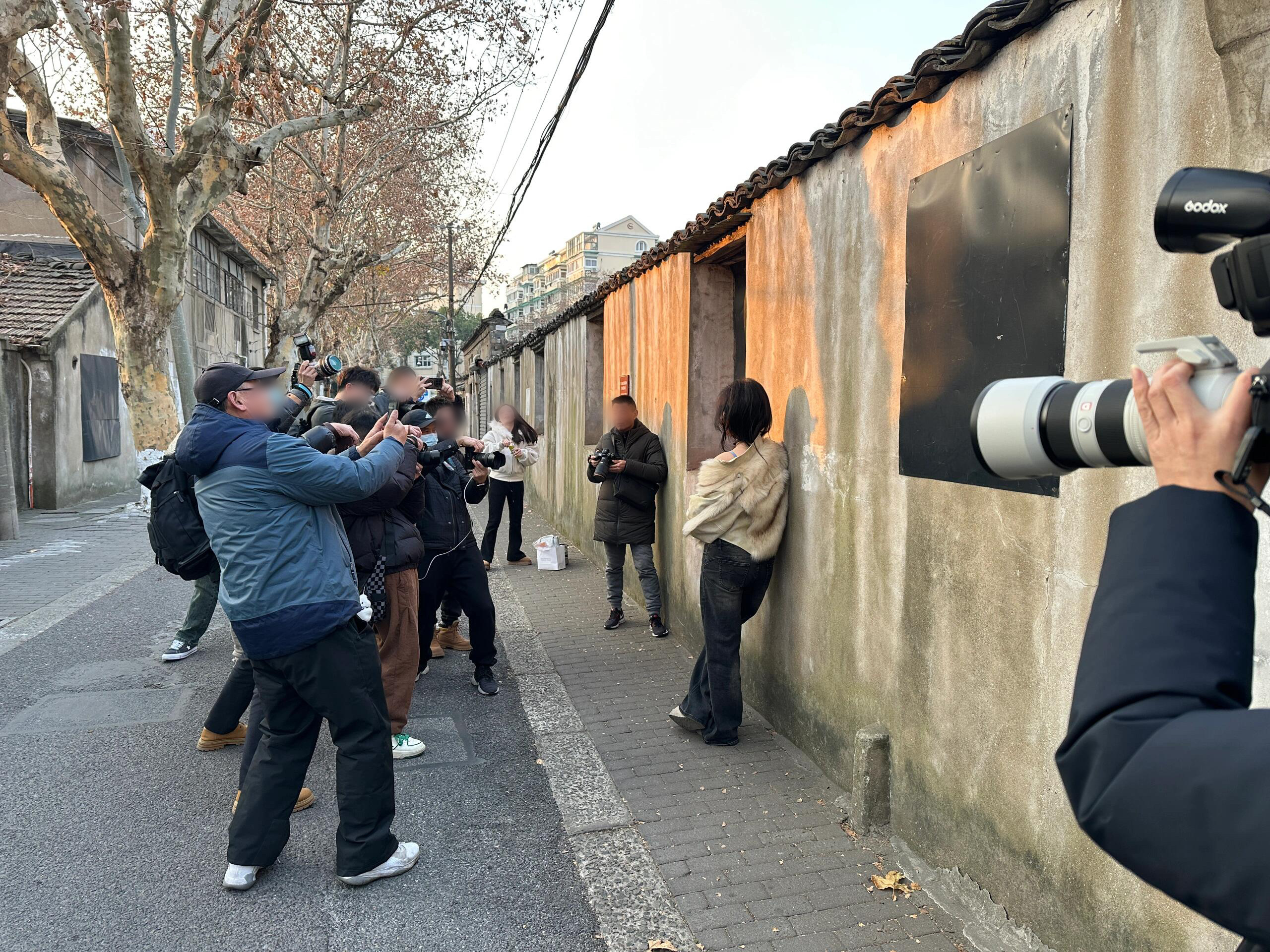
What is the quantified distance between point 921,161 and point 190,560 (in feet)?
12.0

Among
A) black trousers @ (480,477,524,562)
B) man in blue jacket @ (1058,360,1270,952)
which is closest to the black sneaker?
black trousers @ (480,477,524,562)

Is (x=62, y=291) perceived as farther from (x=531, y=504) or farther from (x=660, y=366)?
(x=660, y=366)

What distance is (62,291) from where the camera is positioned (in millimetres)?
14250

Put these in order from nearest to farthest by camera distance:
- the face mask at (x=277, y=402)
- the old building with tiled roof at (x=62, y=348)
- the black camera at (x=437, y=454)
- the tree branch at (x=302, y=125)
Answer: the face mask at (x=277, y=402)
the black camera at (x=437, y=454)
the tree branch at (x=302, y=125)
the old building with tiled roof at (x=62, y=348)

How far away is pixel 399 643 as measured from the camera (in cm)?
418

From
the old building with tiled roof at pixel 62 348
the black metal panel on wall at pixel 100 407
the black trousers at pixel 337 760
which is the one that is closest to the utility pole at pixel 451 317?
the old building with tiled roof at pixel 62 348

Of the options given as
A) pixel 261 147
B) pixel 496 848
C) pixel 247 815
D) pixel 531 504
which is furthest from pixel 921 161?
pixel 531 504

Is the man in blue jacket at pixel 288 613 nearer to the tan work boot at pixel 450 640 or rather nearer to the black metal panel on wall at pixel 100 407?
the tan work boot at pixel 450 640

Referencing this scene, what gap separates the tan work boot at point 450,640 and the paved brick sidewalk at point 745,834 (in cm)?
94

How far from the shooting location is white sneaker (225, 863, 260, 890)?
3.04 metres

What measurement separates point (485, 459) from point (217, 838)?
2.83 m

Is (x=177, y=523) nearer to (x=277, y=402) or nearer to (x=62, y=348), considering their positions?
(x=277, y=402)

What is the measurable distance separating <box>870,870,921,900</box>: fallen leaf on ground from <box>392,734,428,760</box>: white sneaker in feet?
7.44

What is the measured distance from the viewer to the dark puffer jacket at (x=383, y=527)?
156 inches
